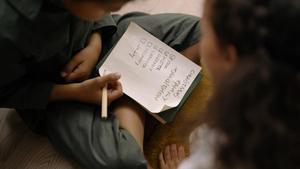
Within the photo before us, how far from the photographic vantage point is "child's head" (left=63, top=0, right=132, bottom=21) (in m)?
0.77

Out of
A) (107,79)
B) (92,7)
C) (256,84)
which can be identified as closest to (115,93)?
(107,79)

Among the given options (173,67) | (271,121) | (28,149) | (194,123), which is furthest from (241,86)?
(28,149)

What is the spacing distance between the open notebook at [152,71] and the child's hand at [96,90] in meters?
0.04

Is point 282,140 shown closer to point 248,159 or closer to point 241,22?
point 248,159

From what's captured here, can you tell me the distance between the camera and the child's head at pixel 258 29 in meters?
0.49

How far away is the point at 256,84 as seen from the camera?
1.67ft

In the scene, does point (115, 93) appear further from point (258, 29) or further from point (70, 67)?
point (258, 29)

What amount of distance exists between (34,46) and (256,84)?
52cm

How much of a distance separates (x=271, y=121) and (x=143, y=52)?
0.58 metres

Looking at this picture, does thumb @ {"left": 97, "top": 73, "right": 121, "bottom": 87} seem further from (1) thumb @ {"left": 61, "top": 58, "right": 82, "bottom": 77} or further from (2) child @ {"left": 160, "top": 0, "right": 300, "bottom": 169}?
(2) child @ {"left": 160, "top": 0, "right": 300, "bottom": 169}

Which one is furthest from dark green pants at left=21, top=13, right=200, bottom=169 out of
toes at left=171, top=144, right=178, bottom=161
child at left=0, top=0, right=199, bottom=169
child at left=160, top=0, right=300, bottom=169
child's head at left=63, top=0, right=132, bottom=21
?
child at left=160, top=0, right=300, bottom=169

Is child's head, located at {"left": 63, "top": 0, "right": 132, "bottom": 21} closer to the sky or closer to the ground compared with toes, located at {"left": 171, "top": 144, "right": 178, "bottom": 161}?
closer to the sky

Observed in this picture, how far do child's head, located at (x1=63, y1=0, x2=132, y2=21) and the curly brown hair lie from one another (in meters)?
0.26

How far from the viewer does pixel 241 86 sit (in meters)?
0.52
